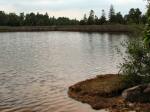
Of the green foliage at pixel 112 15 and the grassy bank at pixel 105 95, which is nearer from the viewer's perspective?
the grassy bank at pixel 105 95

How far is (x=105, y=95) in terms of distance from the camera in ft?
67.4

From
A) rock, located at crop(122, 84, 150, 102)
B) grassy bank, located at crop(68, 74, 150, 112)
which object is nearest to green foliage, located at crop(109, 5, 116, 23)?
grassy bank, located at crop(68, 74, 150, 112)

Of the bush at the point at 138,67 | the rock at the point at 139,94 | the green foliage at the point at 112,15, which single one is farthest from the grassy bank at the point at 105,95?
the green foliage at the point at 112,15

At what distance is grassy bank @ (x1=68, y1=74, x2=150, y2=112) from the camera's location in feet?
59.0

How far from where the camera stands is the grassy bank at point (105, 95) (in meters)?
18.0

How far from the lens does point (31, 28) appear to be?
171 meters

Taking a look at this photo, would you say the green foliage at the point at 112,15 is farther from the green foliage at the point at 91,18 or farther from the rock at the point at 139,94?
the rock at the point at 139,94

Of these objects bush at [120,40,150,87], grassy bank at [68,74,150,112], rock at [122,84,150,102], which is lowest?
grassy bank at [68,74,150,112]

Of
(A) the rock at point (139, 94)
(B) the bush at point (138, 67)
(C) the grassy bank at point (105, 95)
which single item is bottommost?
(C) the grassy bank at point (105, 95)

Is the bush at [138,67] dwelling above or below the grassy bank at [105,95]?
above

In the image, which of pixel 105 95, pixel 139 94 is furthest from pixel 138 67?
pixel 139 94

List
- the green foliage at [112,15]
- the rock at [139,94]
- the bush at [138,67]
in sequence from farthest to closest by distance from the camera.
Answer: the green foliage at [112,15] → the bush at [138,67] → the rock at [139,94]

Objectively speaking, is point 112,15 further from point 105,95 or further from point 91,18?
point 105,95

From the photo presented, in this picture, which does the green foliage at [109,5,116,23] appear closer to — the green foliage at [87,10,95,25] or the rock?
the green foliage at [87,10,95,25]
